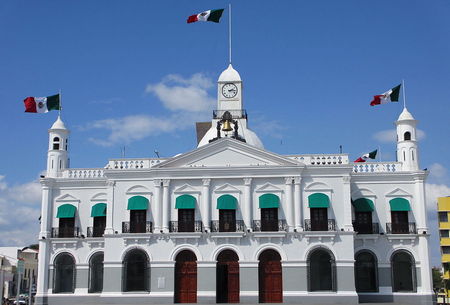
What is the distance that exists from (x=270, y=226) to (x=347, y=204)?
17.6 ft

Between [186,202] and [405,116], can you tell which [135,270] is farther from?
[405,116]

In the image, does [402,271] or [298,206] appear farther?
[402,271]

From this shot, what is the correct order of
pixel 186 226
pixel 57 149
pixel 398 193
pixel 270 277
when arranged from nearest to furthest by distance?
1. pixel 270 277
2. pixel 186 226
3. pixel 398 193
4. pixel 57 149

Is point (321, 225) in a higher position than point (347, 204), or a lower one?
lower

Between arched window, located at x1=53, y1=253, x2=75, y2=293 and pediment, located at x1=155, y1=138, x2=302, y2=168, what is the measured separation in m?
9.75

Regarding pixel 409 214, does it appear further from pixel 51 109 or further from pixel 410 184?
pixel 51 109

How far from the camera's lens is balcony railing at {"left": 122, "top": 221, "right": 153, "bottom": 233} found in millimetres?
40316

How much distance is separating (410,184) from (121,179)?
66.2 feet

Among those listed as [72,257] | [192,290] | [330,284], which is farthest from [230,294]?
[72,257]

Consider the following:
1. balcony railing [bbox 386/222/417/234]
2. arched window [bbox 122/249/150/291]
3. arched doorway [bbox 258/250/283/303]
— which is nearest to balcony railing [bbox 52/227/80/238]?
arched window [bbox 122/249/150/291]

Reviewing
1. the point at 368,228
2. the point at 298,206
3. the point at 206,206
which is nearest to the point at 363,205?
the point at 368,228

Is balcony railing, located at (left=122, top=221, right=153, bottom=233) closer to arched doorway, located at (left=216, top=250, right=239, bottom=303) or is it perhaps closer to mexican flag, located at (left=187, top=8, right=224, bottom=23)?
arched doorway, located at (left=216, top=250, right=239, bottom=303)

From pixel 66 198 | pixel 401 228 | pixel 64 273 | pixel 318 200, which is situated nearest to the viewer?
pixel 318 200

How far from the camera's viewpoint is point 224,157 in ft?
134
